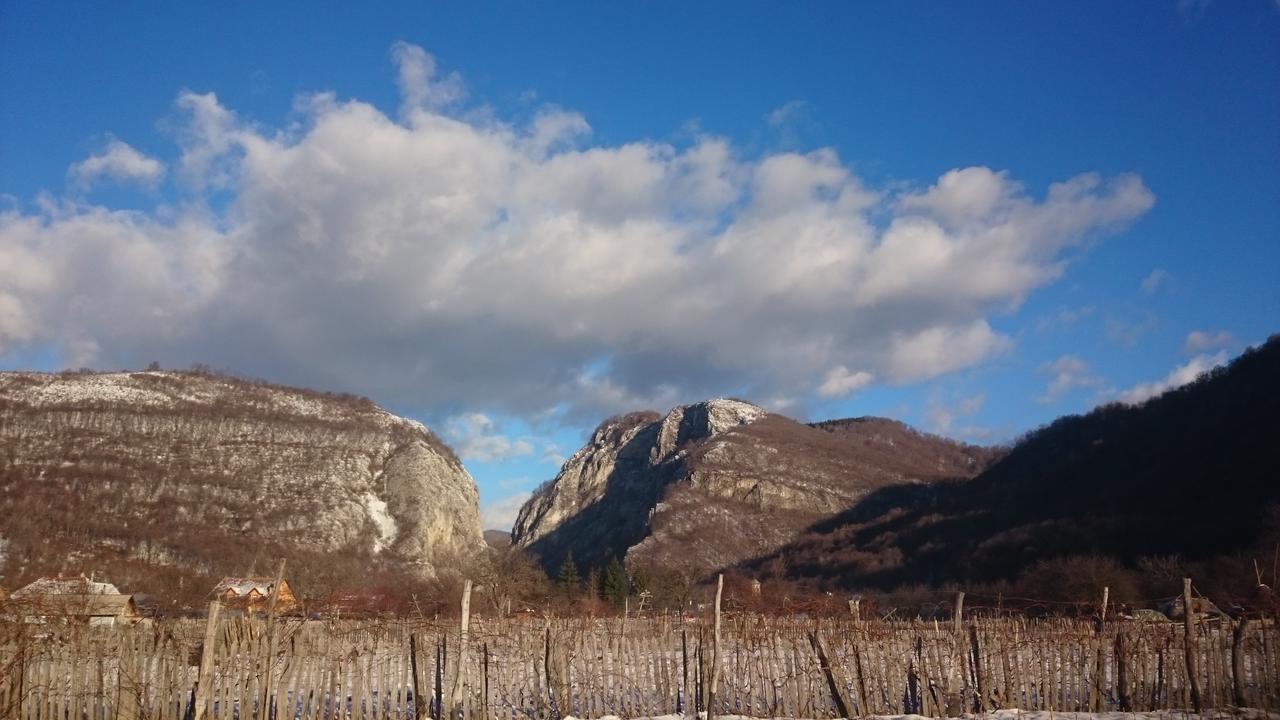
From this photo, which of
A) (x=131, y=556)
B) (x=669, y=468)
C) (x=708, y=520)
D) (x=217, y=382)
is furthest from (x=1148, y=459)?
(x=217, y=382)

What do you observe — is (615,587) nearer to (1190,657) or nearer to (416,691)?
(416,691)

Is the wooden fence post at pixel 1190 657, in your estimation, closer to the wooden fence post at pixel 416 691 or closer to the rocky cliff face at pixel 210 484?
the wooden fence post at pixel 416 691

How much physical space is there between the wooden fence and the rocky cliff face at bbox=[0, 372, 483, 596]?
64711 millimetres

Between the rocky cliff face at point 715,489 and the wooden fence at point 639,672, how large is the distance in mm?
95207

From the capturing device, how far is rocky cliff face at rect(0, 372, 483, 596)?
95.1 meters

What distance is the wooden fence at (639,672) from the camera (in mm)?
13812

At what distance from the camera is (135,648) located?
45.3 feet

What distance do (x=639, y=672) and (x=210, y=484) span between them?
112m

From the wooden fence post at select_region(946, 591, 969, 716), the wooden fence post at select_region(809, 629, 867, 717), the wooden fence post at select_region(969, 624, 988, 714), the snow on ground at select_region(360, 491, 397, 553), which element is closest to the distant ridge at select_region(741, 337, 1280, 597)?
the wooden fence post at select_region(969, 624, 988, 714)

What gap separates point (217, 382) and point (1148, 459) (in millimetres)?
135642

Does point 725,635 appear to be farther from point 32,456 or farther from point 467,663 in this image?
point 32,456

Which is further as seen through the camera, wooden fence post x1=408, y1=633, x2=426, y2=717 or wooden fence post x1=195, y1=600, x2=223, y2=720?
wooden fence post x1=408, y1=633, x2=426, y2=717

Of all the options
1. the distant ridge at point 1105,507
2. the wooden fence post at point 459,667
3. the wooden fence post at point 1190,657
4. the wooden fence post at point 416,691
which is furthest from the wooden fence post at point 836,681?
the distant ridge at point 1105,507

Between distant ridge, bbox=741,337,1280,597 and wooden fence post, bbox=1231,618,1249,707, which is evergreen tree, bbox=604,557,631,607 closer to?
distant ridge, bbox=741,337,1280,597
